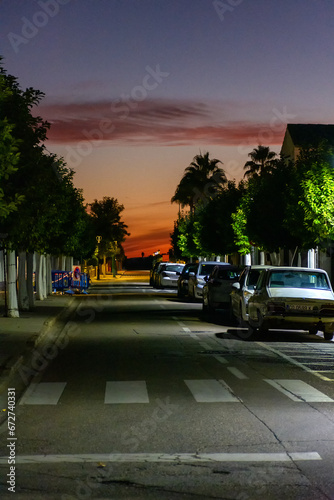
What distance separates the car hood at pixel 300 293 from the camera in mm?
20781

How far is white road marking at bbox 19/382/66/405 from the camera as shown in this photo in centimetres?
1168

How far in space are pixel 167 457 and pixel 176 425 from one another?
1.63 metres

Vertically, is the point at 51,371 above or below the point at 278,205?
below

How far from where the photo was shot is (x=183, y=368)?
15.1 meters

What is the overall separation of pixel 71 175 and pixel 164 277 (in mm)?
20445

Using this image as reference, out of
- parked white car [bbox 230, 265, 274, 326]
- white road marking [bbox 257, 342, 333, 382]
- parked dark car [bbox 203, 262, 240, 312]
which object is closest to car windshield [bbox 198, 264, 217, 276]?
parked dark car [bbox 203, 262, 240, 312]

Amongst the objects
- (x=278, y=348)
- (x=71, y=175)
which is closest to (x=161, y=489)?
(x=278, y=348)

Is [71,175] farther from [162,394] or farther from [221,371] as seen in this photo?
[162,394]

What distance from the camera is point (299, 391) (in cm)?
1247

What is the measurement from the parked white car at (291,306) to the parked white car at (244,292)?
167cm

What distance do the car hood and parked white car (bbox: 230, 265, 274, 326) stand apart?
2251 mm

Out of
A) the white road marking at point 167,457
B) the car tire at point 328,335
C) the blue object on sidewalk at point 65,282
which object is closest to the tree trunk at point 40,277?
the blue object on sidewalk at point 65,282

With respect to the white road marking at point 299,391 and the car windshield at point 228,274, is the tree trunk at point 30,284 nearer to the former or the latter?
the car windshield at point 228,274

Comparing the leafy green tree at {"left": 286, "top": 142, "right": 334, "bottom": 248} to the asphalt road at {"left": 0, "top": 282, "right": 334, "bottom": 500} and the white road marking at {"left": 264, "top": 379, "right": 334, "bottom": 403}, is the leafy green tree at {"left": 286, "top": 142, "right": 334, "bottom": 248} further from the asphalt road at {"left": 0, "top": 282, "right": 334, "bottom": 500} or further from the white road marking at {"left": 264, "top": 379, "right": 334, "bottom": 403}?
the white road marking at {"left": 264, "top": 379, "right": 334, "bottom": 403}
